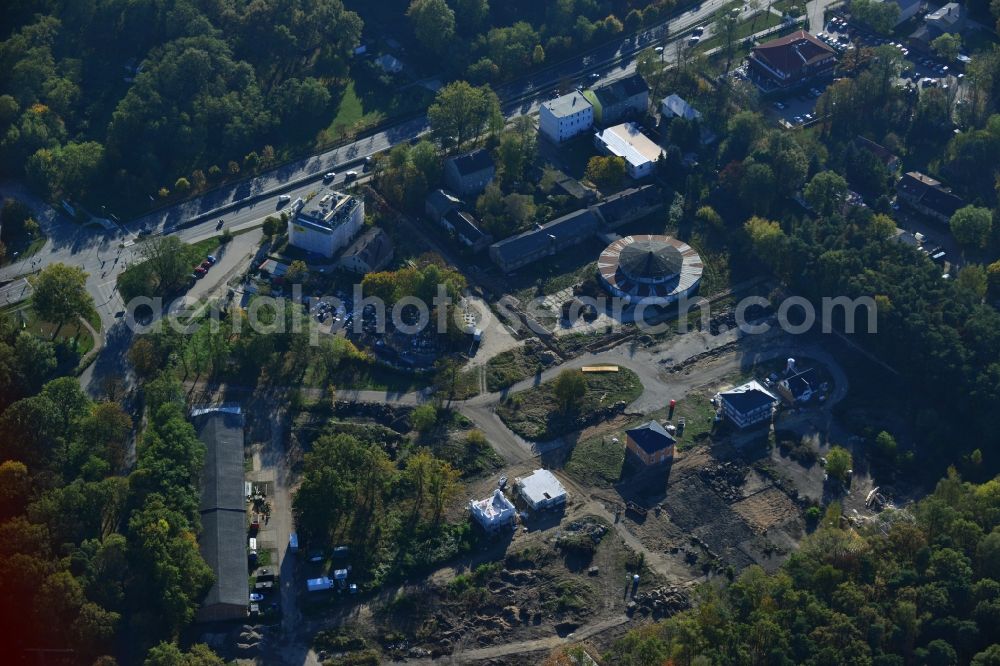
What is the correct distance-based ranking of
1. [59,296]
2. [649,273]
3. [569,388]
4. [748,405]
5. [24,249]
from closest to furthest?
1. [569,388]
2. [748,405]
3. [59,296]
4. [649,273]
5. [24,249]

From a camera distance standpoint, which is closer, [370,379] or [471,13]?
[370,379]

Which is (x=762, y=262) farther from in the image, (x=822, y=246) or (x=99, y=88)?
(x=99, y=88)

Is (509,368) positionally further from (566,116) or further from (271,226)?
(566,116)

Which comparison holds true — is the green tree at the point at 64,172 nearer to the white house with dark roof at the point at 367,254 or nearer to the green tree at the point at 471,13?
the white house with dark roof at the point at 367,254

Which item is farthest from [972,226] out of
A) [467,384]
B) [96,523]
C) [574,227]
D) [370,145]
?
[96,523]

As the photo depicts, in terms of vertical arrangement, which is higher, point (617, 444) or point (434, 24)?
point (434, 24)

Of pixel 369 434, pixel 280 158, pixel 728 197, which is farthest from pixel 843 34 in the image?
pixel 369 434

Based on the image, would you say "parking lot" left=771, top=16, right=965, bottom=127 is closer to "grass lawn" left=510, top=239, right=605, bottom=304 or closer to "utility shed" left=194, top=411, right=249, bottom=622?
"grass lawn" left=510, top=239, right=605, bottom=304
